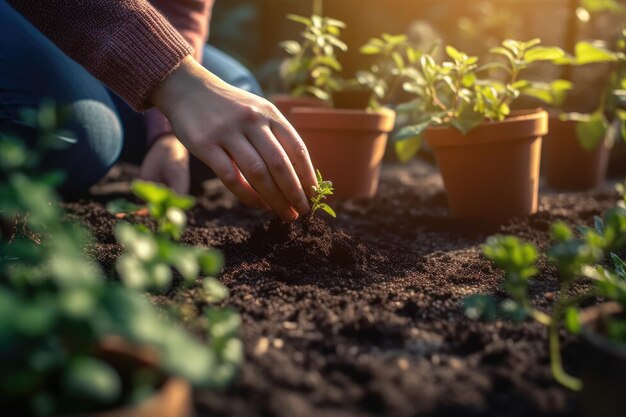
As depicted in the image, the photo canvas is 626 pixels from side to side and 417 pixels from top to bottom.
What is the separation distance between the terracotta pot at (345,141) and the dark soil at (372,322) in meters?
0.30

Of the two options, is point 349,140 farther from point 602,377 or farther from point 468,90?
point 602,377

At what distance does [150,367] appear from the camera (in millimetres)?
933

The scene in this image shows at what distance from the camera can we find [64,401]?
894 millimetres

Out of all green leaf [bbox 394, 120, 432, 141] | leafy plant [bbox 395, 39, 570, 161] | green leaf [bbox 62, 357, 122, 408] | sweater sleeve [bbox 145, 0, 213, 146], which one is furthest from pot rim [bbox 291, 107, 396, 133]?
green leaf [bbox 62, 357, 122, 408]

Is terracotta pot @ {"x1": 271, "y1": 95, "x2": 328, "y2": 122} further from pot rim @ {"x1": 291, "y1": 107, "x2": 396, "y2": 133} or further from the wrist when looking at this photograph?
the wrist

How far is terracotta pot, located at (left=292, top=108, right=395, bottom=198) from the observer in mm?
2652

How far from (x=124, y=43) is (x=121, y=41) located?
0.01 m

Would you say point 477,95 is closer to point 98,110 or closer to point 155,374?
point 98,110

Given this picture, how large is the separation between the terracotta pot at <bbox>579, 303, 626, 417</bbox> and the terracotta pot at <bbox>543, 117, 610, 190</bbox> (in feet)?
7.69

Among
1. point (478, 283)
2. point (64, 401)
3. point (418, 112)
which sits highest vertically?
point (418, 112)

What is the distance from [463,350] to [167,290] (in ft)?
2.39

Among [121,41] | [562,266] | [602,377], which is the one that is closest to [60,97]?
[121,41]

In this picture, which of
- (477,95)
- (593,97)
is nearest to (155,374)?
(477,95)

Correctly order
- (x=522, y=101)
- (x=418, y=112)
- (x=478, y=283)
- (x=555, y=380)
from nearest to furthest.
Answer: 1. (x=555, y=380)
2. (x=478, y=283)
3. (x=418, y=112)
4. (x=522, y=101)
